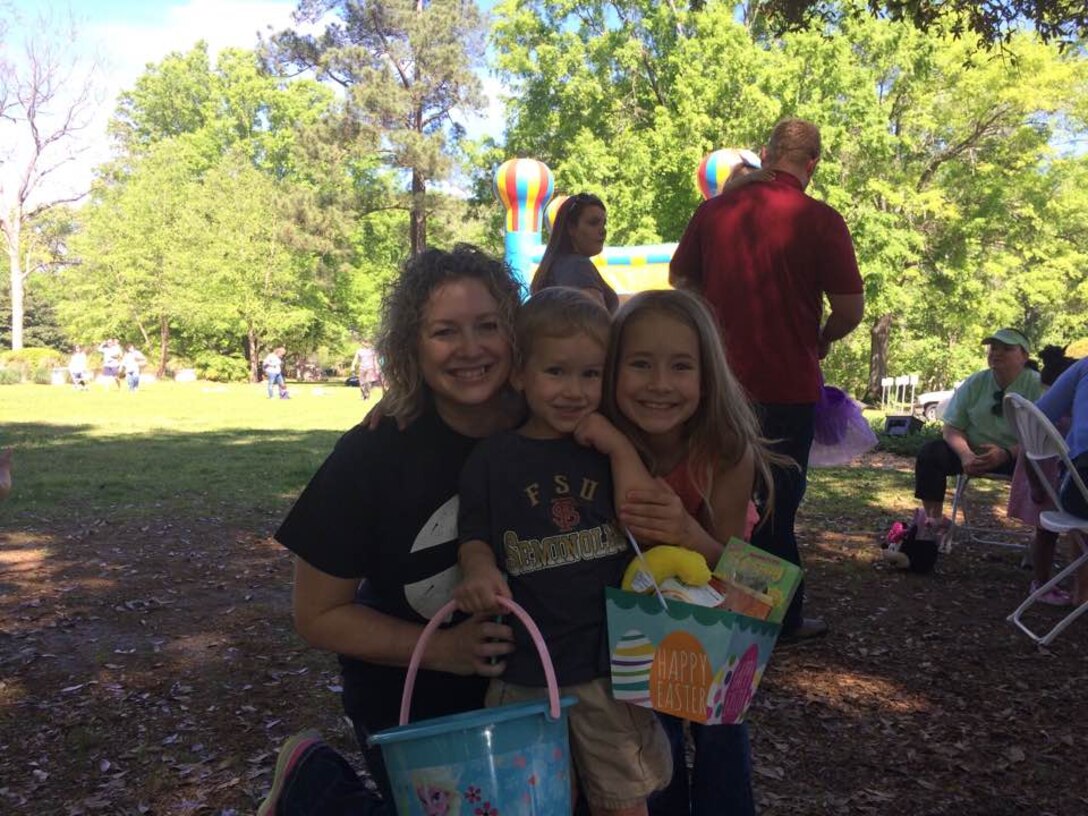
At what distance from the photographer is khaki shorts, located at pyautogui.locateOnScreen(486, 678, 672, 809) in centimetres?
177

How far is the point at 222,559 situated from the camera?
237 inches

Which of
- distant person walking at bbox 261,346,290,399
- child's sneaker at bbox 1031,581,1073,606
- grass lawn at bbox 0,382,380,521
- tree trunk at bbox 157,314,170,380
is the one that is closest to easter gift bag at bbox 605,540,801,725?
child's sneaker at bbox 1031,581,1073,606

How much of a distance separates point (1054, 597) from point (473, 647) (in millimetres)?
4243

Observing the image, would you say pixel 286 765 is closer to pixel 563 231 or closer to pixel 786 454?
pixel 786 454

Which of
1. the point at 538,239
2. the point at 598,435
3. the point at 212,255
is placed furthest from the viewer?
Result: the point at 212,255

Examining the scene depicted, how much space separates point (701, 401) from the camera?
2018 millimetres

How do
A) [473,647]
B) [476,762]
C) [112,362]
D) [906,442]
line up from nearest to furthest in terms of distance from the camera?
[476,762] < [473,647] < [906,442] < [112,362]

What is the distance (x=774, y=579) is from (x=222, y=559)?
504 cm

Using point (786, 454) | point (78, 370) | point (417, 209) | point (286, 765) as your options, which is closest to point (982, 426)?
point (786, 454)

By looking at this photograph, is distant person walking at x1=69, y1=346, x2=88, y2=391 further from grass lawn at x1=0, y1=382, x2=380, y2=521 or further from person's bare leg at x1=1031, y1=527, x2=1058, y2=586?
person's bare leg at x1=1031, y1=527, x2=1058, y2=586

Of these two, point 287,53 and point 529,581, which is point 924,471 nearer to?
point 529,581

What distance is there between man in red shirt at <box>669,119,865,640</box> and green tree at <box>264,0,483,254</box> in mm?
28844

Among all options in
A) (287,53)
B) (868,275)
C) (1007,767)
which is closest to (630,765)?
(1007,767)

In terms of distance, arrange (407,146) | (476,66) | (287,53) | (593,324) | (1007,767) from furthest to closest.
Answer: (287,53) < (476,66) < (407,146) < (1007,767) < (593,324)
